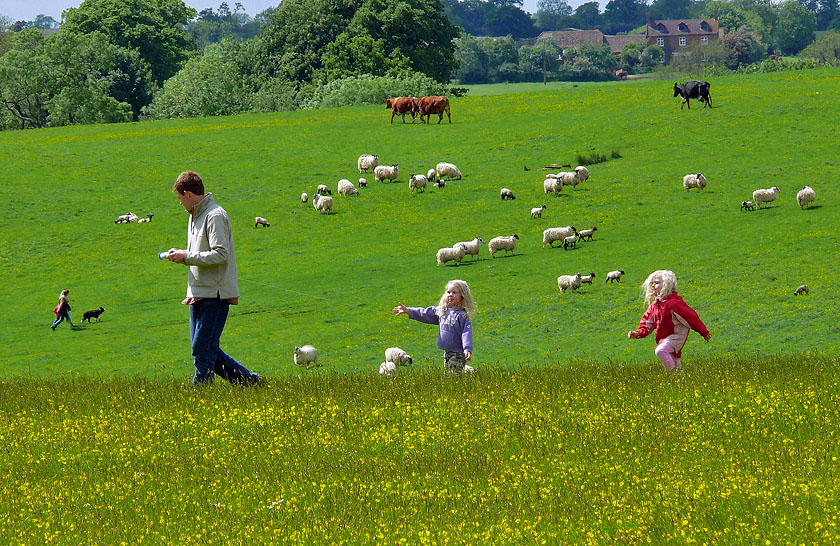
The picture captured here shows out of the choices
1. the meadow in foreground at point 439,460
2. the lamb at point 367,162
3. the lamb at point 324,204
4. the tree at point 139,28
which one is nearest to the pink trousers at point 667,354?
the meadow in foreground at point 439,460

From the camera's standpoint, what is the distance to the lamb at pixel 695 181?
1754 inches

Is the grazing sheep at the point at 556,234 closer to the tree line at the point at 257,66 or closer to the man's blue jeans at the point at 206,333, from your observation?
the man's blue jeans at the point at 206,333

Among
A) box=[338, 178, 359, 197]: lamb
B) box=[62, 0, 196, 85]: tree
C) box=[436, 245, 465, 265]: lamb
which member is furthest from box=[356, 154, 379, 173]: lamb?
box=[62, 0, 196, 85]: tree

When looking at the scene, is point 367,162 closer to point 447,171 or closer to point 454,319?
point 447,171

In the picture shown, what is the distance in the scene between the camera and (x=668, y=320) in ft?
42.7

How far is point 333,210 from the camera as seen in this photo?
155ft

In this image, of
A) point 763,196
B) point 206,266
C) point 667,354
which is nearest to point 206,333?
point 206,266

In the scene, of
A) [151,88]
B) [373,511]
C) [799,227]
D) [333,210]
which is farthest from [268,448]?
[151,88]

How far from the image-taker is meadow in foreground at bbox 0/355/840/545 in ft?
24.1

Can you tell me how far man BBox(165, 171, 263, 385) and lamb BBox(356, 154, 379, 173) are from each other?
41595 mm

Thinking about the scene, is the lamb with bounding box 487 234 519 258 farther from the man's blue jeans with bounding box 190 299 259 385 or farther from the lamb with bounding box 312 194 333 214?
the man's blue jeans with bounding box 190 299 259 385

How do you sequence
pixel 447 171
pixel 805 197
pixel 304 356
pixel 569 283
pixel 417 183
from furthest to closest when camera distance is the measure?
pixel 447 171 < pixel 417 183 < pixel 805 197 < pixel 569 283 < pixel 304 356

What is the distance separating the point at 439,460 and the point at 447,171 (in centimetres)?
4229

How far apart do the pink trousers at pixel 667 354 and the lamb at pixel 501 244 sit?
24.1m
